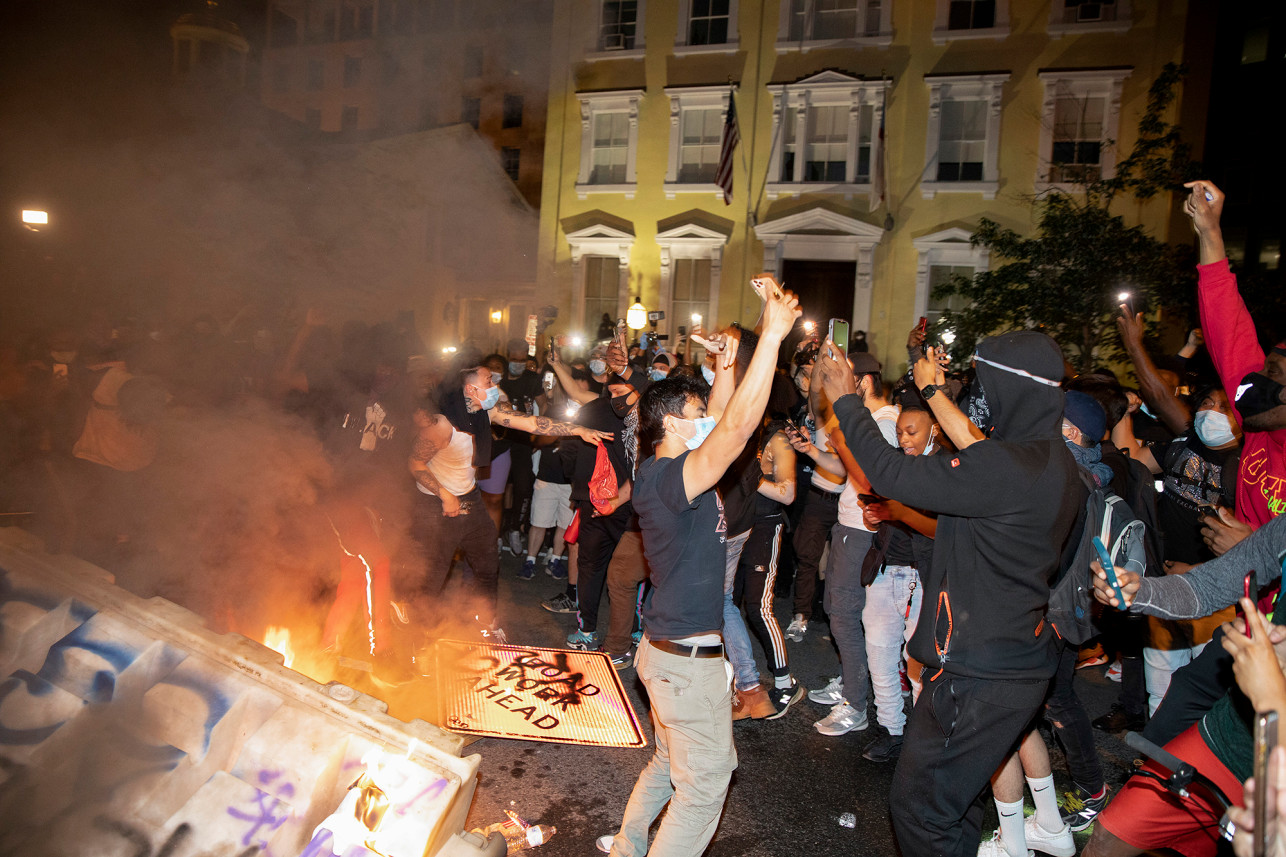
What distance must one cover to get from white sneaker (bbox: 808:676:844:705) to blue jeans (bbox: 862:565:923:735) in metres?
0.52

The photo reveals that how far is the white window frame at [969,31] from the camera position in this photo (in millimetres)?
15648

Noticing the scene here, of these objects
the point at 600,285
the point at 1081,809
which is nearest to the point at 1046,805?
the point at 1081,809

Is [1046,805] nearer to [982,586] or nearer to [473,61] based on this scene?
[982,586]

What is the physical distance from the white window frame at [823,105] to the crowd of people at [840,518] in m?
11.0

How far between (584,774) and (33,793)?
2190mm

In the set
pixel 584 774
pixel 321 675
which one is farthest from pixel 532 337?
pixel 584 774

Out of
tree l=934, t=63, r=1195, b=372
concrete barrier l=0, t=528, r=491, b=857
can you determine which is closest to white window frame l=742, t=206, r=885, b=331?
tree l=934, t=63, r=1195, b=372

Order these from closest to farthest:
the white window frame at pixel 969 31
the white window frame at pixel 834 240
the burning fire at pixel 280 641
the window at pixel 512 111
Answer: the burning fire at pixel 280 641, the white window frame at pixel 969 31, the white window frame at pixel 834 240, the window at pixel 512 111

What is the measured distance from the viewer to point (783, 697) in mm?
4727

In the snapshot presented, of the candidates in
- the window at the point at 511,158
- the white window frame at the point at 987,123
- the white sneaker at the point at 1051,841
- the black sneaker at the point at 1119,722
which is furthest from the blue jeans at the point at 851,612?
the window at the point at 511,158

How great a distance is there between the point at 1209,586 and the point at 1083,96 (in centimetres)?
1621

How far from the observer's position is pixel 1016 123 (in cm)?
1584

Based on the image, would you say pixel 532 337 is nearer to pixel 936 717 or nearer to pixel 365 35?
pixel 365 35

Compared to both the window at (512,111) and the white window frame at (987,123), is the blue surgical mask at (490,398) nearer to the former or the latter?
the white window frame at (987,123)
